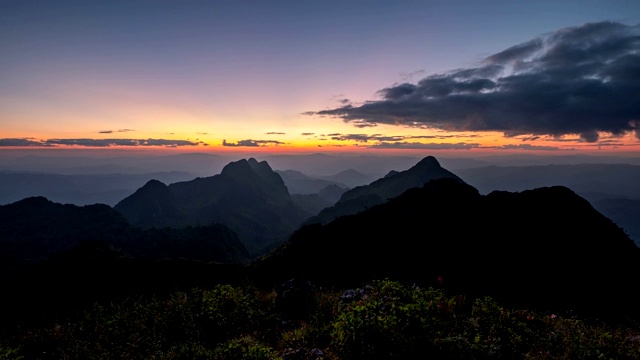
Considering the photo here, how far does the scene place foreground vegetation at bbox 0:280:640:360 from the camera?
7.57 meters

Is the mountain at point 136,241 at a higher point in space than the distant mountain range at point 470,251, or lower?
lower

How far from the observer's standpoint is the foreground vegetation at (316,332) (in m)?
7.57

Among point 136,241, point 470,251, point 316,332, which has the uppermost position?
point 316,332

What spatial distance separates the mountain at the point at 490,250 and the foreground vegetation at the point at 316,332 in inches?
496

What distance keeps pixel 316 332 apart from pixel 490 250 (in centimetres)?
2956

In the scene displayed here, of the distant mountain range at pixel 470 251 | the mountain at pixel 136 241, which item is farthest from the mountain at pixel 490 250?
the mountain at pixel 136 241

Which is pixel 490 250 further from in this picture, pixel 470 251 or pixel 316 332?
pixel 316 332

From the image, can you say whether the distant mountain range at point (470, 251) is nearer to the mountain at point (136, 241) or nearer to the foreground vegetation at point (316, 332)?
the foreground vegetation at point (316, 332)

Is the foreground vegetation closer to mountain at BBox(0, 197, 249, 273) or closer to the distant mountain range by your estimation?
the distant mountain range

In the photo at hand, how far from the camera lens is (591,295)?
2617 cm

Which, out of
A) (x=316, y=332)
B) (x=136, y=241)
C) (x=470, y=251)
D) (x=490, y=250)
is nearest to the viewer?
(x=316, y=332)

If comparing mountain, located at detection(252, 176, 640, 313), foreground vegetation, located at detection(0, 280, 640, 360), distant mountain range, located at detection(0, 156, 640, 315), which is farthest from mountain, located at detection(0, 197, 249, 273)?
foreground vegetation, located at detection(0, 280, 640, 360)

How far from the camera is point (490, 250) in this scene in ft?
107

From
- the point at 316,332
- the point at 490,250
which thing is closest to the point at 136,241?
the point at 490,250
